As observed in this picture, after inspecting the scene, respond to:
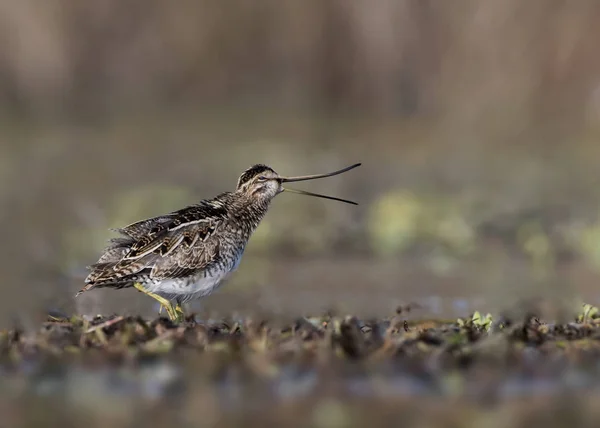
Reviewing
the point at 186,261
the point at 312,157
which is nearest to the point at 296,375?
the point at 186,261

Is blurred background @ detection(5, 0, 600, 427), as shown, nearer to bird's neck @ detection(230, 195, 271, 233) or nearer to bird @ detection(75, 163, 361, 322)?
bird @ detection(75, 163, 361, 322)

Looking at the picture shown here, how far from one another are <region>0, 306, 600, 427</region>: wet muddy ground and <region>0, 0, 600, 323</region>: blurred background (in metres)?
1.62

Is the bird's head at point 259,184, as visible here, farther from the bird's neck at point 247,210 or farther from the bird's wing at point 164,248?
the bird's wing at point 164,248

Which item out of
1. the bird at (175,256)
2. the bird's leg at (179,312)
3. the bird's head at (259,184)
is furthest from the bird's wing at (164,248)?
the bird's head at (259,184)

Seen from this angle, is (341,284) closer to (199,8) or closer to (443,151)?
(443,151)

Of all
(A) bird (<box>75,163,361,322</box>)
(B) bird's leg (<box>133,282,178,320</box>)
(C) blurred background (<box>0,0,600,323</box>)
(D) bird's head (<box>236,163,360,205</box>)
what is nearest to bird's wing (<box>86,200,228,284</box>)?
(A) bird (<box>75,163,361,322</box>)

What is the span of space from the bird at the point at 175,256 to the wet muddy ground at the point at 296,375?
80 cm

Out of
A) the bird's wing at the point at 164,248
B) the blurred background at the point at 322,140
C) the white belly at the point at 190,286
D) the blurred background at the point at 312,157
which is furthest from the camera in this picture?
the blurred background at the point at 322,140

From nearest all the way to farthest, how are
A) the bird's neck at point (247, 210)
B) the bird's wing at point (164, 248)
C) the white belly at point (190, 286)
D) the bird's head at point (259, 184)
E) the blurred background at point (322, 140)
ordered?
the bird's wing at point (164, 248)
the white belly at point (190, 286)
the bird's neck at point (247, 210)
the bird's head at point (259, 184)
the blurred background at point (322, 140)

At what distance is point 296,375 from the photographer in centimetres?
586

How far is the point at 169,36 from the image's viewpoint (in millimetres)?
20016

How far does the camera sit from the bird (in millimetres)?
7547

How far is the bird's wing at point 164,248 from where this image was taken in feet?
24.7

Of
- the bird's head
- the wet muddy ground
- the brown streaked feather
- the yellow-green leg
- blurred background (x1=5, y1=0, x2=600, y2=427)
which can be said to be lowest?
the wet muddy ground
